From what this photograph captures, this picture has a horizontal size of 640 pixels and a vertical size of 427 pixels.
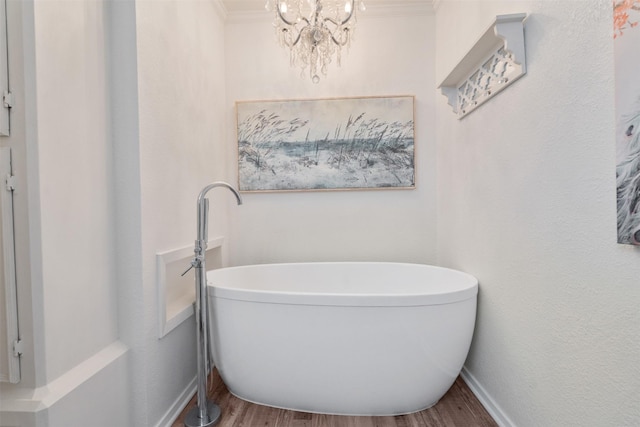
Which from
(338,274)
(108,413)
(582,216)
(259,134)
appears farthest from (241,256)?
(582,216)

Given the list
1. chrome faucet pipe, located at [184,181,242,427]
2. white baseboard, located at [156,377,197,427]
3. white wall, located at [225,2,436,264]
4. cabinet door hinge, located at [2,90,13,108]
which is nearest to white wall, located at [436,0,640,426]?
white wall, located at [225,2,436,264]

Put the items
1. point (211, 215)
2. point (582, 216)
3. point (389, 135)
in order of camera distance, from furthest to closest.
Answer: point (389, 135) < point (211, 215) < point (582, 216)

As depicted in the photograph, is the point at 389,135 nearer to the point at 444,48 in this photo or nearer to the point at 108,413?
the point at 444,48

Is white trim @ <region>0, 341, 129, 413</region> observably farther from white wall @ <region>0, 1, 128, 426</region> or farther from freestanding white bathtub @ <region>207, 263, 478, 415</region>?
freestanding white bathtub @ <region>207, 263, 478, 415</region>

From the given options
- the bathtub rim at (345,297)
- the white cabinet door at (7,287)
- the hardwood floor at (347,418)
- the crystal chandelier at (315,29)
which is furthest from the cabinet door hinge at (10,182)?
the crystal chandelier at (315,29)

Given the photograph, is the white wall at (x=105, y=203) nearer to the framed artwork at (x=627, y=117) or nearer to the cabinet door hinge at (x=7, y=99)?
the cabinet door hinge at (x=7, y=99)

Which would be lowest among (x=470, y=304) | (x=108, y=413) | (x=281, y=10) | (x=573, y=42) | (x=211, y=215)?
(x=108, y=413)

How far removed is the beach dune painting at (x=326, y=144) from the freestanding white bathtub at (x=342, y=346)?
1115mm

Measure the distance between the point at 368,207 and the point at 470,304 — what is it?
43.6 inches

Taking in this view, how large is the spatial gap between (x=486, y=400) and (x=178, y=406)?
1.55 m

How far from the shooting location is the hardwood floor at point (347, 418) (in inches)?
58.6

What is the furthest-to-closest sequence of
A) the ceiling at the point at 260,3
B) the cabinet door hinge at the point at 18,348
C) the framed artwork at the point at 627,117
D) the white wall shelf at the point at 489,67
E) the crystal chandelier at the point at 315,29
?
the ceiling at the point at 260,3
the crystal chandelier at the point at 315,29
the white wall shelf at the point at 489,67
the cabinet door hinge at the point at 18,348
the framed artwork at the point at 627,117

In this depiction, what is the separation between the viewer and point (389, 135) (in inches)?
95.3

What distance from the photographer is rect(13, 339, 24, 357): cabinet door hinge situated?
3.21 ft
